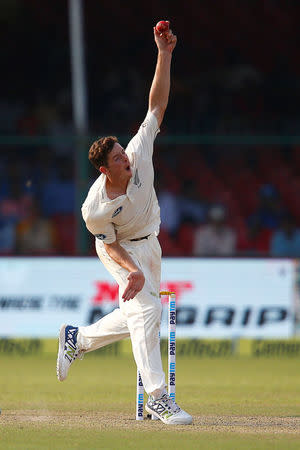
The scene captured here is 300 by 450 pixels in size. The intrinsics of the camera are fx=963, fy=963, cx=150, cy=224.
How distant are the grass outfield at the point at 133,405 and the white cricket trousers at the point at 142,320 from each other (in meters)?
0.38

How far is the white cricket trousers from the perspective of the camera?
6.24 metres

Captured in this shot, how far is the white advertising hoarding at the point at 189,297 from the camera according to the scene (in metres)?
11.9

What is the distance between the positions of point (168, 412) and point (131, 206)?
4.46ft

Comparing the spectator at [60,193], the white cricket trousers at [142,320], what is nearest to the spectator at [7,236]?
the spectator at [60,193]

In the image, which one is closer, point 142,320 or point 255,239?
point 142,320

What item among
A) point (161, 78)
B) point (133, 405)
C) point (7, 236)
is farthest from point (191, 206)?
point (161, 78)

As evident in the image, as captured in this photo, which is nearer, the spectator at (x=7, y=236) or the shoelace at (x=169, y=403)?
the shoelace at (x=169, y=403)

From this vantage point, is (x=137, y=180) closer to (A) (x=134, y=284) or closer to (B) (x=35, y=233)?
(A) (x=134, y=284)

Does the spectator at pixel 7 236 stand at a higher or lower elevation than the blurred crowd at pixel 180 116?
lower

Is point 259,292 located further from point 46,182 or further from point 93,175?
point 46,182

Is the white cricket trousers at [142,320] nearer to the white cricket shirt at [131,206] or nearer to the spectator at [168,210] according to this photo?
the white cricket shirt at [131,206]

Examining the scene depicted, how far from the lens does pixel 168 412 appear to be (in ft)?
20.2

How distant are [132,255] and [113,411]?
1223 millimetres

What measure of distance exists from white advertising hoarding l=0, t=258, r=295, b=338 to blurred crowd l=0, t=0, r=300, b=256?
0.43m
